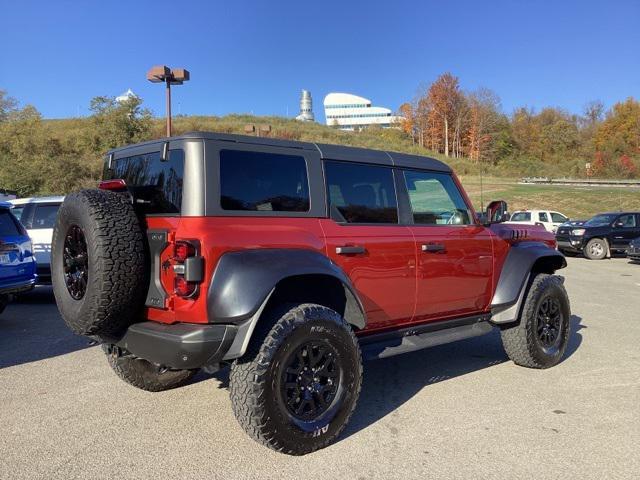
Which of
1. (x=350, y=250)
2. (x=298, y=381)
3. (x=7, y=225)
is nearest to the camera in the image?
(x=298, y=381)

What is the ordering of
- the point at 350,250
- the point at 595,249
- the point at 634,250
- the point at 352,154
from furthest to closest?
the point at 595,249 < the point at 634,250 < the point at 352,154 < the point at 350,250

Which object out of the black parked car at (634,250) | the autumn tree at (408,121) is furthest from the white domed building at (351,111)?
the black parked car at (634,250)

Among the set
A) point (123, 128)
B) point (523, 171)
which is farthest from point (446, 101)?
point (123, 128)

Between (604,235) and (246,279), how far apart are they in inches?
696

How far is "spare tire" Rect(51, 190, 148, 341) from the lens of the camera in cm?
321

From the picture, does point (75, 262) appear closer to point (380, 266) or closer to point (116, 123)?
point (380, 266)

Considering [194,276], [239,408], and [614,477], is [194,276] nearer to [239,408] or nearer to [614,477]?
[239,408]

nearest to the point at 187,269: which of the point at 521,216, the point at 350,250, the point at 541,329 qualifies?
the point at 350,250

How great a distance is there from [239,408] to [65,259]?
162 centimetres

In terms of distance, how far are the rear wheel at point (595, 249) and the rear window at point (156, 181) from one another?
17401mm

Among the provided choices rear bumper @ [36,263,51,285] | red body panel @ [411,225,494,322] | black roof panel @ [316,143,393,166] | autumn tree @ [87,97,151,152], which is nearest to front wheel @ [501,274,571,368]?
red body panel @ [411,225,494,322]

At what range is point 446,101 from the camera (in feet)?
227

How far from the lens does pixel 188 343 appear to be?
307 cm

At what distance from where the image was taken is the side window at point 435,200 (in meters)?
4.59
